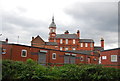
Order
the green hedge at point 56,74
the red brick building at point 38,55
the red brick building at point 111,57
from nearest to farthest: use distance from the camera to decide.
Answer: the green hedge at point 56,74, the red brick building at point 38,55, the red brick building at point 111,57

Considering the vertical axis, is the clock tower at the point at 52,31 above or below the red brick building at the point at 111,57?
above

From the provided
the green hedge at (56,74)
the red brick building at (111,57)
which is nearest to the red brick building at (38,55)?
the red brick building at (111,57)

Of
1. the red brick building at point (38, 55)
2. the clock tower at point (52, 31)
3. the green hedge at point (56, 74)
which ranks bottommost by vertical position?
the green hedge at point (56, 74)

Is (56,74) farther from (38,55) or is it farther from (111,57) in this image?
(111,57)

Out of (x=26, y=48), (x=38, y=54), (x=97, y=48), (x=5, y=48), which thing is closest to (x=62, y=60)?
(x=38, y=54)

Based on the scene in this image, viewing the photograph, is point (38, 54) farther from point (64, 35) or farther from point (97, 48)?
point (97, 48)

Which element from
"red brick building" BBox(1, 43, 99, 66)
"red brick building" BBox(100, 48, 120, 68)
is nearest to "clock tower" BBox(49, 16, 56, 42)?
"red brick building" BBox(1, 43, 99, 66)

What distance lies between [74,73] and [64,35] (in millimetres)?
55760

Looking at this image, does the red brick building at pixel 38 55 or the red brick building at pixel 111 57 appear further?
the red brick building at pixel 111 57

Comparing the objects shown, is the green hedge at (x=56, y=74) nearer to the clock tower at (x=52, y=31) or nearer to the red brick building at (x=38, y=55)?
the red brick building at (x=38, y=55)

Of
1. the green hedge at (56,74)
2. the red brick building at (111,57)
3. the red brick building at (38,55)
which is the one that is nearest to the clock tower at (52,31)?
the red brick building at (38,55)

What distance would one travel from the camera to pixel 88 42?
65.3 meters

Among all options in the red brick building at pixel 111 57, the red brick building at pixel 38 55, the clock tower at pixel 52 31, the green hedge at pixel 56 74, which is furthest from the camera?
the clock tower at pixel 52 31

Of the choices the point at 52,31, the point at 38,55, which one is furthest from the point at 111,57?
the point at 52,31
